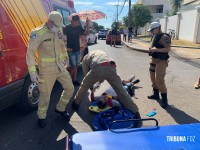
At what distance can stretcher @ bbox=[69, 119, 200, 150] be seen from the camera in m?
2.39

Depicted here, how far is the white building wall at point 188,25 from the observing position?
2013 cm

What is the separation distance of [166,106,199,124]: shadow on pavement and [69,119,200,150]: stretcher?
4.92 feet

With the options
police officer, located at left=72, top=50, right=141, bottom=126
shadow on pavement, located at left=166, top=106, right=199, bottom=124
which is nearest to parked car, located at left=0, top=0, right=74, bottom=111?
police officer, located at left=72, top=50, right=141, bottom=126

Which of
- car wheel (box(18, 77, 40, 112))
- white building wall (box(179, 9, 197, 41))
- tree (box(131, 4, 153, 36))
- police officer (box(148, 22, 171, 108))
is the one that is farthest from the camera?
tree (box(131, 4, 153, 36))

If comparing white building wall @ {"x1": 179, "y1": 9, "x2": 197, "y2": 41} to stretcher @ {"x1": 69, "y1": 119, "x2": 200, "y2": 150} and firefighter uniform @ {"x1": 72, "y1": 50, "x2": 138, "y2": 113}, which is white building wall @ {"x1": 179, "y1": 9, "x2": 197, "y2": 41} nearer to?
firefighter uniform @ {"x1": 72, "y1": 50, "x2": 138, "y2": 113}

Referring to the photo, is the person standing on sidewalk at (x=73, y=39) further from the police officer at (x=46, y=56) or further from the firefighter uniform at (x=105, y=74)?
the police officer at (x=46, y=56)

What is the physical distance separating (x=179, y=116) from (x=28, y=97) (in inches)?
113

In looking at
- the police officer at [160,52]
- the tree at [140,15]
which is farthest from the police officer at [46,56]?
the tree at [140,15]

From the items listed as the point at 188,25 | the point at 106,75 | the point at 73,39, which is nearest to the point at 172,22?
the point at 188,25

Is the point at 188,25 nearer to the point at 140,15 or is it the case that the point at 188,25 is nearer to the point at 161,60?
the point at 140,15

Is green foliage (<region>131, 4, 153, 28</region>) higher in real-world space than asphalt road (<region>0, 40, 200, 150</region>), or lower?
higher

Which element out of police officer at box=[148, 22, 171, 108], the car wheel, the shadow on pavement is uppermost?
police officer at box=[148, 22, 171, 108]

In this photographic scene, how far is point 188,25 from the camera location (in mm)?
21312

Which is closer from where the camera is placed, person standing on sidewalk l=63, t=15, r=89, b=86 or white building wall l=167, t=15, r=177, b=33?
person standing on sidewalk l=63, t=15, r=89, b=86
